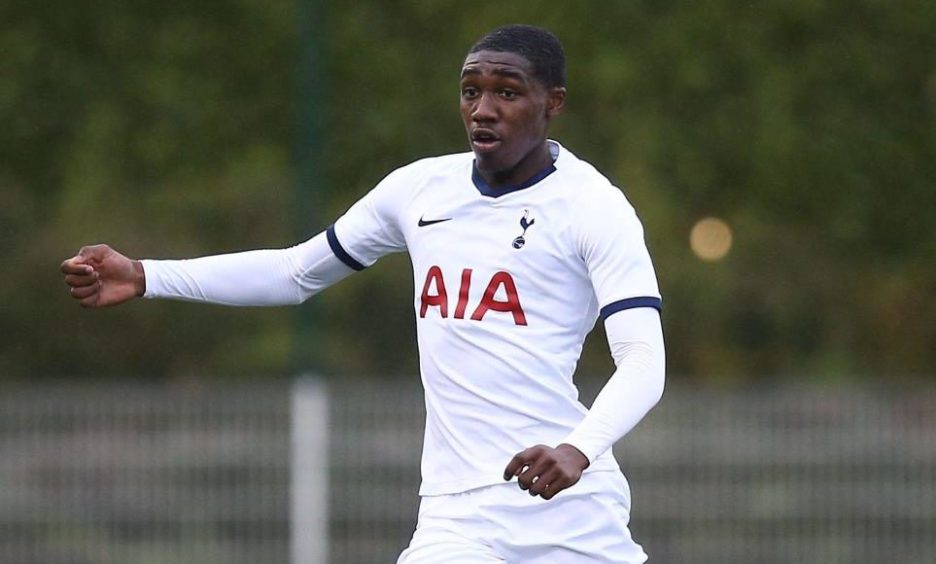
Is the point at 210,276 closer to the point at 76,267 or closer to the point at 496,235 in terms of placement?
the point at 76,267

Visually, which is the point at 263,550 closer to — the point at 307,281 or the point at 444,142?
the point at 444,142

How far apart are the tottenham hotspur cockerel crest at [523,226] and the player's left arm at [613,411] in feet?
1.15

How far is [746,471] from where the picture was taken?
1139cm

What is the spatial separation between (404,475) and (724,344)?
2.37 meters

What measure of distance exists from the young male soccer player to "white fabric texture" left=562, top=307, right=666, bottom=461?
33mm

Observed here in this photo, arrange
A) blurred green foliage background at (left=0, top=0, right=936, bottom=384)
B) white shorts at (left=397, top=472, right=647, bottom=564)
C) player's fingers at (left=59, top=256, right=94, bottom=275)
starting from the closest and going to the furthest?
white shorts at (left=397, top=472, right=647, bottom=564) < player's fingers at (left=59, top=256, right=94, bottom=275) < blurred green foliage background at (left=0, top=0, right=936, bottom=384)

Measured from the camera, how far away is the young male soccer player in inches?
202

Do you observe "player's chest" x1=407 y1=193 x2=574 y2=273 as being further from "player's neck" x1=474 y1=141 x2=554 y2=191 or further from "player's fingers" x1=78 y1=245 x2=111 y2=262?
"player's fingers" x1=78 y1=245 x2=111 y2=262

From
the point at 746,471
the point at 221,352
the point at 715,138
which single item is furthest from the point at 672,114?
the point at 221,352

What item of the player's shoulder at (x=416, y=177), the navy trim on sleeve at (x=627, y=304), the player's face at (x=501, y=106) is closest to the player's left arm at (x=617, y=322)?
the navy trim on sleeve at (x=627, y=304)

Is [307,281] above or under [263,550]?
above

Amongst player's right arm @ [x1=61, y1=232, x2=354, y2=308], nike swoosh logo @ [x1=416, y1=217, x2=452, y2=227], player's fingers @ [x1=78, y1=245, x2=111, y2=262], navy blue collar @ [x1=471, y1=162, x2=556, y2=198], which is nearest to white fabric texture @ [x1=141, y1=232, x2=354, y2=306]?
player's right arm @ [x1=61, y1=232, x2=354, y2=308]

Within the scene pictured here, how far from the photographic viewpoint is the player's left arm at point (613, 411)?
4.50 meters

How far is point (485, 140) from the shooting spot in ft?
17.0
